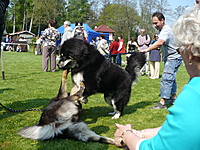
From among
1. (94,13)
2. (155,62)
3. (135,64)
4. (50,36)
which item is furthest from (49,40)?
(94,13)

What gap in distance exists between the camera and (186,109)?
3.53 ft

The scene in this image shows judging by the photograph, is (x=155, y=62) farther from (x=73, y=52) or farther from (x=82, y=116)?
(x=73, y=52)

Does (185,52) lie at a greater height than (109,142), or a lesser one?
greater

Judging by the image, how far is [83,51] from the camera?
4504mm

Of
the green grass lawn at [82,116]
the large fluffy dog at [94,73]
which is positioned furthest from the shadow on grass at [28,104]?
the large fluffy dog at [94,73]

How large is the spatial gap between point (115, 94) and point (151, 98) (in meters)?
2.55

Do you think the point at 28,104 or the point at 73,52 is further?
the point at 28,104

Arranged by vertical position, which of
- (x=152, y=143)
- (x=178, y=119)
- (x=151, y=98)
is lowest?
(x=151, y=98)

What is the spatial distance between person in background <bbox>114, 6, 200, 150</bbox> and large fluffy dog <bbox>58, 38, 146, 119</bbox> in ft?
10.5

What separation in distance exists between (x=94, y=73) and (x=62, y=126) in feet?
4.62

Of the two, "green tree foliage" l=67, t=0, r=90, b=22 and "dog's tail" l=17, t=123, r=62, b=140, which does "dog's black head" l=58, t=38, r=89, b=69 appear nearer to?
"dog's tail" l=17, t=123, r=62, b=140

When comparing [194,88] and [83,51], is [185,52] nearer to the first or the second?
[194,88]

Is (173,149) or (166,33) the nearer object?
(173,149)

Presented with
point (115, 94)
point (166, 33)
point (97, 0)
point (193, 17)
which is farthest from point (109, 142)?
point (97, 0)
